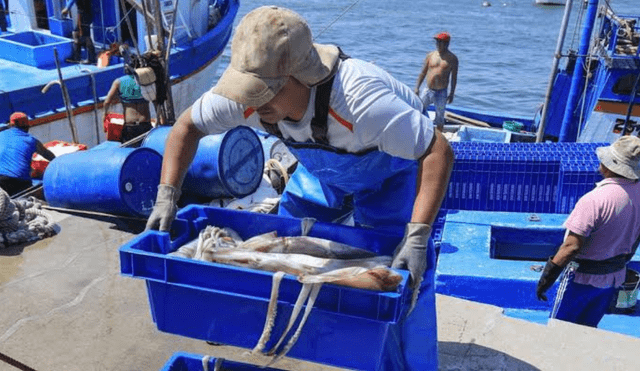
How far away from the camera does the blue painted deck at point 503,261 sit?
4727 millimetres

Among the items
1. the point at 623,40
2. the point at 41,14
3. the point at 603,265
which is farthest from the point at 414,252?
the point at 41,14

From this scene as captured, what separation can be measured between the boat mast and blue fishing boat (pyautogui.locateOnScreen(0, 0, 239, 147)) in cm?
614

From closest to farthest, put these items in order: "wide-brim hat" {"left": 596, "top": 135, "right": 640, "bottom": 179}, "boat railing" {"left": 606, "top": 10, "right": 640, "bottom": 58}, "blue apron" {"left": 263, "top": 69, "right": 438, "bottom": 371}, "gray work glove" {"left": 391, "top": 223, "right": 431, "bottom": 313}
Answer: "gray work glove" {"left": 391, "top": 223, "right": 431, "bottom": 313}, "blue apron" {"left": 263, "top": 69, "right": 438, "bottom": 371}, "wide-brim hat" {"left": 596, "top": 135, "right": 640, "bottom": 179}, "boat railing" {"left": 606, "top": 10, "right": 640, "bottom": 58}

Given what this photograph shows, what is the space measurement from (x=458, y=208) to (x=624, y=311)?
2222mm

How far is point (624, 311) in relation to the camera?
481cm

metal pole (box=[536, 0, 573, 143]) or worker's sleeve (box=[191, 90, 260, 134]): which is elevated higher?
worker's sleeve (box=[191, 90, 260, 134])

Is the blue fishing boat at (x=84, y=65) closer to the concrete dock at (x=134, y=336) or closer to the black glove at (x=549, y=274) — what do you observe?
the concrete dock at (x=134, y=336)

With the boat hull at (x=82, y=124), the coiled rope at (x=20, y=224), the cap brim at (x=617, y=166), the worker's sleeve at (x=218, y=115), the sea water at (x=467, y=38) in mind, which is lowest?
the sea water at (x=467, y=38)

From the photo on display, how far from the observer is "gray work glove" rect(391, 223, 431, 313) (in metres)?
2.32

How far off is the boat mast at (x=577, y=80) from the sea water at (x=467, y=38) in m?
6.44

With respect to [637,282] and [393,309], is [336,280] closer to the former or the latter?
[393,309]

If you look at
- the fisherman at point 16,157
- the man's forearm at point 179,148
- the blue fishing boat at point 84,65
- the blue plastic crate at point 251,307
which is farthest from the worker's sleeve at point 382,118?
the blue fishing boat at point 84,65

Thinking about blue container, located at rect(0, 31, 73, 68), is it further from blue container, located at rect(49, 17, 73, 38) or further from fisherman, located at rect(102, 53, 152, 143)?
fisherman, located at rect(102, 53, 152, 143)

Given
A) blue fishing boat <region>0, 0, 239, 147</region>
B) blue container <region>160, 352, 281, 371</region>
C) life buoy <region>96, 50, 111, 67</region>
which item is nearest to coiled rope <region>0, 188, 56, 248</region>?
blue container <region>160, 352, 281, 371</region>
